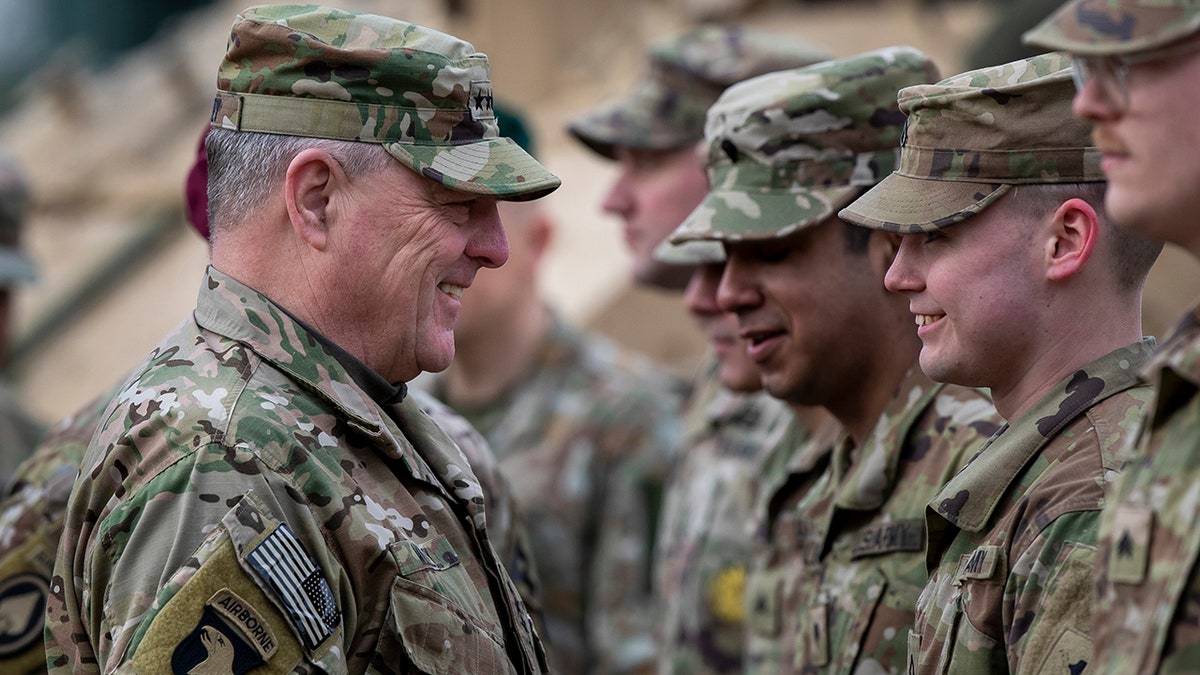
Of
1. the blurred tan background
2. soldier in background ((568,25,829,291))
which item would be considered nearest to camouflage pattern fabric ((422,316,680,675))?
soldier in background ((568,25,829,291))

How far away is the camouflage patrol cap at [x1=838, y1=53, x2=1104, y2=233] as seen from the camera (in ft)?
9.09

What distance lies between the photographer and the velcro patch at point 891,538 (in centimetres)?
338

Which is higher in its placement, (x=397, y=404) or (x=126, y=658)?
(x=397, y=404)

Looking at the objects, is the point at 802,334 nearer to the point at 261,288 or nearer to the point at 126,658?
the point at 261,288

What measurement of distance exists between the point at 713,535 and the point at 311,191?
2.71 meters

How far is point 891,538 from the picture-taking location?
11.3 ft

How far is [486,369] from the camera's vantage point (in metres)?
6.53

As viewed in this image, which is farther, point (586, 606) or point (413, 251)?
point (586, 606)

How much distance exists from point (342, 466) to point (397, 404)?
0.37 m

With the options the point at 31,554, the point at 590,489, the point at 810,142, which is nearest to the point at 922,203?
the point at 810,142

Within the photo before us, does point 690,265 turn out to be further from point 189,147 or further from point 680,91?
point 189,147

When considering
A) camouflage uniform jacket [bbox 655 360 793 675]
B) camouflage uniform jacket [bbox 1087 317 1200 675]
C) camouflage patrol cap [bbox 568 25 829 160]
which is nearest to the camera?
camouflage uniform jacket [bbox 1087 317 1200 675]

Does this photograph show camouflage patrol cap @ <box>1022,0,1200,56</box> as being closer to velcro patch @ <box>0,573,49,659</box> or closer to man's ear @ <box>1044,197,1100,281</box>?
man's ear @ <box>1044,197,1100,281</box>

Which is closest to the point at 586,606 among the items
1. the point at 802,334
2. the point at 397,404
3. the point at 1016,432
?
the point at 802,334
